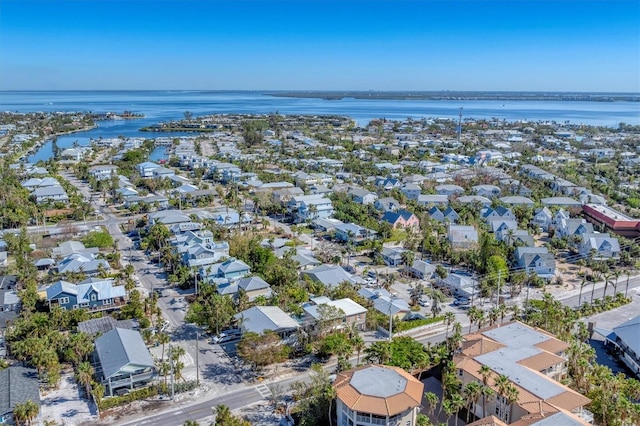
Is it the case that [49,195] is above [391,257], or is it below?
above

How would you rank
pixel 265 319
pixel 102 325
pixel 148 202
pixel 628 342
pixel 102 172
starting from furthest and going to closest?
pixel 102 172 < pixel 148 202 < pixel 102 325 < pixel 265 319 < pixel 628 342

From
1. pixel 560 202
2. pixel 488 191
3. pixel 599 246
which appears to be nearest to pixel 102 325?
pixel 599 246

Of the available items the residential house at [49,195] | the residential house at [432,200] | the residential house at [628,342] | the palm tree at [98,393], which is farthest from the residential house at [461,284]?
the residential house at [49,195]

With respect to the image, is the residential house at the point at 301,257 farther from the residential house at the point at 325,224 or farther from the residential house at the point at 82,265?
the residential house at the point at 82,265

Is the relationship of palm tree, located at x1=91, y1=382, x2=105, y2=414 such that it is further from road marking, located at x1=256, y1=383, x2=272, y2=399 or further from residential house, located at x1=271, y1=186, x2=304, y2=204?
residential house, located at x1=271, y1=186, x2=304, y2=204

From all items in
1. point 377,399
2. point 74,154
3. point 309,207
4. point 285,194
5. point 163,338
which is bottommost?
point 163,338

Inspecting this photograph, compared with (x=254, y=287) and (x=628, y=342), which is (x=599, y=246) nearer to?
(x=628, y=342)

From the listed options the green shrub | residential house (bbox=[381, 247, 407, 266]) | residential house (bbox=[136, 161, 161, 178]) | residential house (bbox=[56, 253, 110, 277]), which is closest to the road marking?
the green shrub

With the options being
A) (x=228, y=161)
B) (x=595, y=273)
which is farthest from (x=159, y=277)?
(x=228, y=161)
